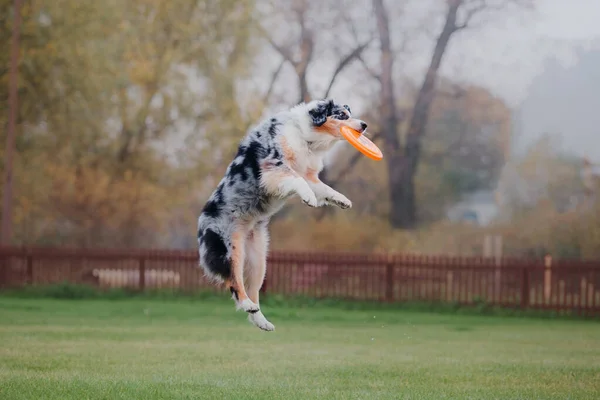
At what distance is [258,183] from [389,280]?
17.3 meters

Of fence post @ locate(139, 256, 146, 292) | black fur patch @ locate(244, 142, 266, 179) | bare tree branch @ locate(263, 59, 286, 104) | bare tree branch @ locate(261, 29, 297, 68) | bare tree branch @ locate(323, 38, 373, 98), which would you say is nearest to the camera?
black fur patch @ locate(244, 142, 266, 179)

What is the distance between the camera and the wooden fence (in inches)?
874

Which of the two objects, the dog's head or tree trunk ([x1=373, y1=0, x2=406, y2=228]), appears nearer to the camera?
the dog's head

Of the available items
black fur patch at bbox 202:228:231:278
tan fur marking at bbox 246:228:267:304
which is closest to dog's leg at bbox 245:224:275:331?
tan fur marking at bbox 246:228:267:304

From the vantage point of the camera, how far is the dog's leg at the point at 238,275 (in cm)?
609

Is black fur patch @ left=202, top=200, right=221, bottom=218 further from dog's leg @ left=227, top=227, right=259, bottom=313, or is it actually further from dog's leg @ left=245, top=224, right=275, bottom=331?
dog's leg @ left=245, top=224, right=275, bottom=331

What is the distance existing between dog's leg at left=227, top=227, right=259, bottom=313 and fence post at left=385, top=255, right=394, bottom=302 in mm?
17027

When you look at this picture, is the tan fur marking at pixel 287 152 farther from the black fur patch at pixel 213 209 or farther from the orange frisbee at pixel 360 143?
the black fur patch at pixel 213 209

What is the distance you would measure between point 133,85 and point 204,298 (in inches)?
389

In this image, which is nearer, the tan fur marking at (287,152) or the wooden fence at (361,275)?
the tan fur marking at (287,152)

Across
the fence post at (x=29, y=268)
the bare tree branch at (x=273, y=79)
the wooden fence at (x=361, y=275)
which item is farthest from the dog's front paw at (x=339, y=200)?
the bare tree branch at (x=273, y=79)

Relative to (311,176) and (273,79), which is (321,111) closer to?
(311,176)

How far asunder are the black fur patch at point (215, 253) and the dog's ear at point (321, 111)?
37.3 inches

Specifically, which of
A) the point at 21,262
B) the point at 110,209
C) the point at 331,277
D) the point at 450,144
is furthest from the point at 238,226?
the point at 450,144
